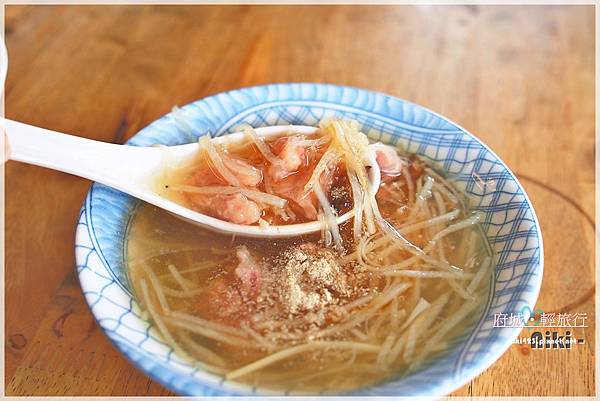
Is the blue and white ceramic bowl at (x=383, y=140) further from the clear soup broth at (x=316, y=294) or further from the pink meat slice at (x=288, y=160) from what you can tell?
the pink meat slice at (x=288, y=160)

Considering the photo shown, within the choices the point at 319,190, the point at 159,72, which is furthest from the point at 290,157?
the point at 159,72

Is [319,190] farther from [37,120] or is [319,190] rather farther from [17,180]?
[37,120]

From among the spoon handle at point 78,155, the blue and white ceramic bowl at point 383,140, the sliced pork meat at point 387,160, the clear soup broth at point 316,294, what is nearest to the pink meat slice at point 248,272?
the clear soup broth at point 316,294

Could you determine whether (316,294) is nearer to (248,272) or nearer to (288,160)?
(248,272)

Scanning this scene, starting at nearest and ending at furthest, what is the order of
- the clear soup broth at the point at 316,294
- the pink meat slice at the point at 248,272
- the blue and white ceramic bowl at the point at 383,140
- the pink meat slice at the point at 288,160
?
the blue and white ceramic bowl at the point at 383,140, the clear soup broth at the point at 316,294, the pink meat slice at the point at 248,272, the pink meat slice at the point at 288,160

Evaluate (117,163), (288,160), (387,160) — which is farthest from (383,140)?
(117,163)

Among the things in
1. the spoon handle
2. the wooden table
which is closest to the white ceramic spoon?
the spoon handle

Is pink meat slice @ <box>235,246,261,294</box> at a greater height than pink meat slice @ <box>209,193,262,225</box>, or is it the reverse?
pink meat slice @ <box>209,193,262,225</box>

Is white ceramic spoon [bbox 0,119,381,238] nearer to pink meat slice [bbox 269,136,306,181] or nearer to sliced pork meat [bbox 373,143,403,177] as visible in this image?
sliced pork meat [bbox 373,143,403,177]
